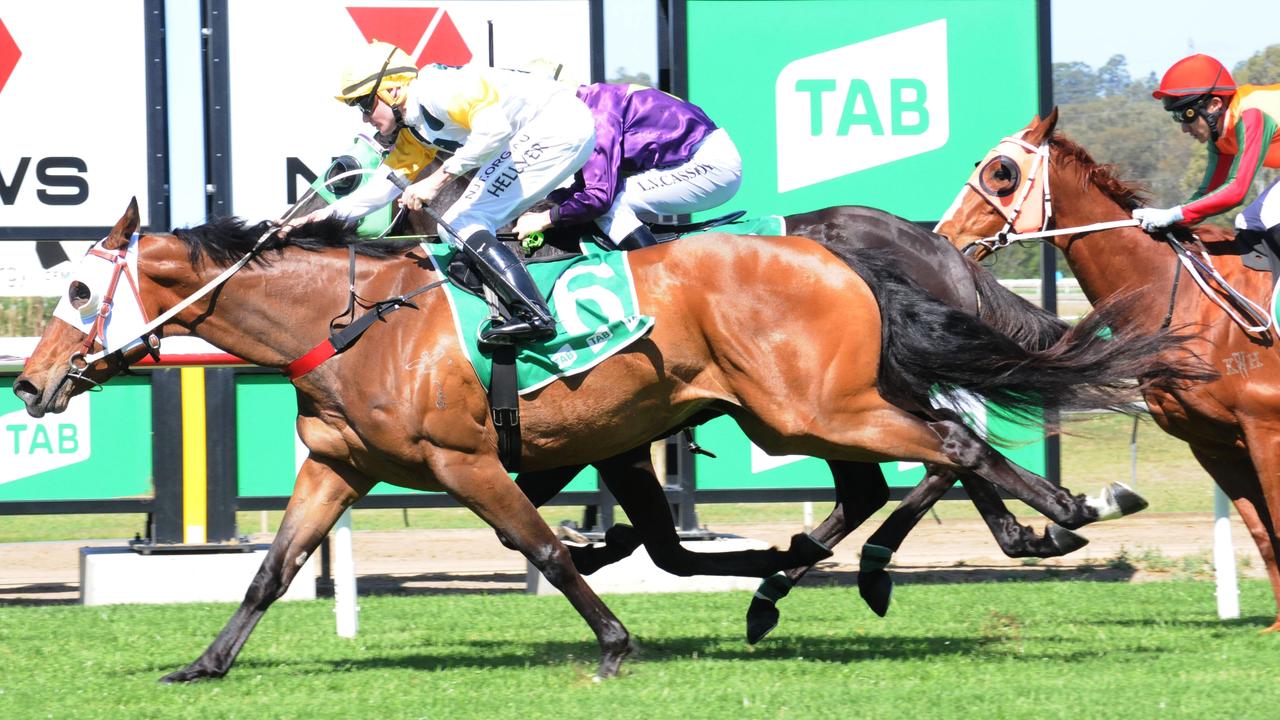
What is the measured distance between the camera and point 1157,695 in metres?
4.93

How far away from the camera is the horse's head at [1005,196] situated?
655cm

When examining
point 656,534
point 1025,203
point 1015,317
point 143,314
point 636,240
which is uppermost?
point 1025,203

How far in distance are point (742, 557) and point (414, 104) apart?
206 centimetres

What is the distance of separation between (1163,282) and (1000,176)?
79 centimetres

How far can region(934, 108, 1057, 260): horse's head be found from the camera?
6.55 m

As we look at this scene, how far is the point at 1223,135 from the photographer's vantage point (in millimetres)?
6410

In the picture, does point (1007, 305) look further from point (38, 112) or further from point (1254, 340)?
point (38, 112)

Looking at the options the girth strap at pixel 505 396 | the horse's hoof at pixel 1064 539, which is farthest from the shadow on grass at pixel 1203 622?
the girth strap at pixel 505 396

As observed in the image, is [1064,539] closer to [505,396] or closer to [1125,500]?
[1125,500]

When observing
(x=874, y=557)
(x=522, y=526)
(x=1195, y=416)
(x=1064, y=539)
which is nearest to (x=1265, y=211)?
(x=1195, y=416)

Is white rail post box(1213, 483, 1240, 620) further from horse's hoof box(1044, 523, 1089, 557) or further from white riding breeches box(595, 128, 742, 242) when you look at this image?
white riding breeches box(595, 128, 742, 242)

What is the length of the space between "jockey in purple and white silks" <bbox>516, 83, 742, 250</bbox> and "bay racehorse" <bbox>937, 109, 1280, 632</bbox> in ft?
3.41

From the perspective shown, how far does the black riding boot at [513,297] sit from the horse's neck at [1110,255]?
94.9 inches

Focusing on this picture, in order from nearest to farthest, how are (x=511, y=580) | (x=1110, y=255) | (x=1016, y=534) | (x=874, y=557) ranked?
(x=1016, y=534) < (x=874, y=557) < (x=1110, y=255) < (x=511, y=580)
